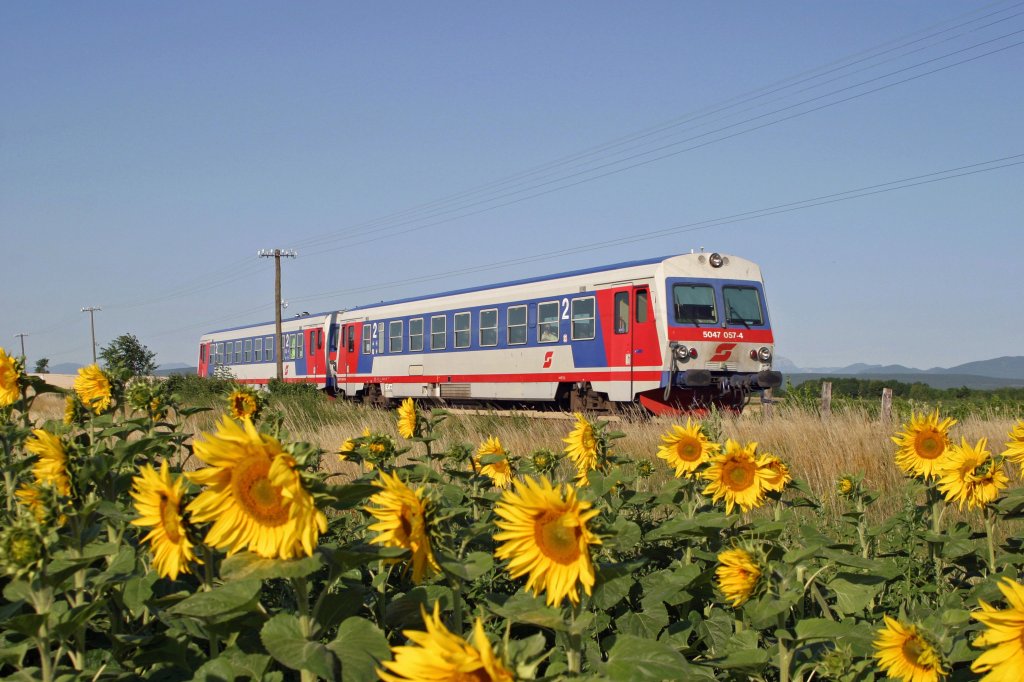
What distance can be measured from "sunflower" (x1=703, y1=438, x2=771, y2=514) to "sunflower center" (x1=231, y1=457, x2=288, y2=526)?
2.04 meters

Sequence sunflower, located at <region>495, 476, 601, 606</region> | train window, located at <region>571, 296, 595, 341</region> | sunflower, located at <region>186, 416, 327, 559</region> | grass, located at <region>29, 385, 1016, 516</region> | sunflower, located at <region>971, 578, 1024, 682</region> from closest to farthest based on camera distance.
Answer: sunflower, located at <region>971, 578, 1024, 682</region>, sunflower, located at <region>186, 416, 327, 559</region>, sunflower, located at <region>495, 476, 601, 606</region>, grass, located at <region>29, 385, 1016, 516</region>, train window, located at <region>571, 296, 595, 341</region>

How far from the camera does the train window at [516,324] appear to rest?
19.9 m

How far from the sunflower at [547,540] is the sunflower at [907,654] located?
3.30 feet

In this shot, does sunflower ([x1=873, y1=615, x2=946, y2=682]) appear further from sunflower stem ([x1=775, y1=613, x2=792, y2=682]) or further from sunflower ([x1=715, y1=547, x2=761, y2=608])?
sunflower ([x1=715, y1=547, x2=761, y2=608])

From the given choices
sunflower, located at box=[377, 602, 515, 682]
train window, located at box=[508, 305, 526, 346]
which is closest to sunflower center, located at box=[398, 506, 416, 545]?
sunflower, located at box=[377, 602, 515, 682]

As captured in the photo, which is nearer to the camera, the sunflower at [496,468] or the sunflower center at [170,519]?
the sunflower center at [170,519]

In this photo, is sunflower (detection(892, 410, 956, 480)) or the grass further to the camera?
the grass

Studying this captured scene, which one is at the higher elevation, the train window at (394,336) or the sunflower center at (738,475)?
the train window at (394,336)

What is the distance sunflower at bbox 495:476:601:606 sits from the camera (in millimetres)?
1961

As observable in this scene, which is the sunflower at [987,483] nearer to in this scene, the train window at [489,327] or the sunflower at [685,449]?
the sunflower at [685,449]

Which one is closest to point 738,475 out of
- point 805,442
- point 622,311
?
point 805,442

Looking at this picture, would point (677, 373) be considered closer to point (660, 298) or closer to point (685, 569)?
point (660, 298)

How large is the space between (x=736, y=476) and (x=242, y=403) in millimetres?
1885

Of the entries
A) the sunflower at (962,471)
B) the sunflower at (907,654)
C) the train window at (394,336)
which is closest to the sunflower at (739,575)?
the sunflower at (907,654)
